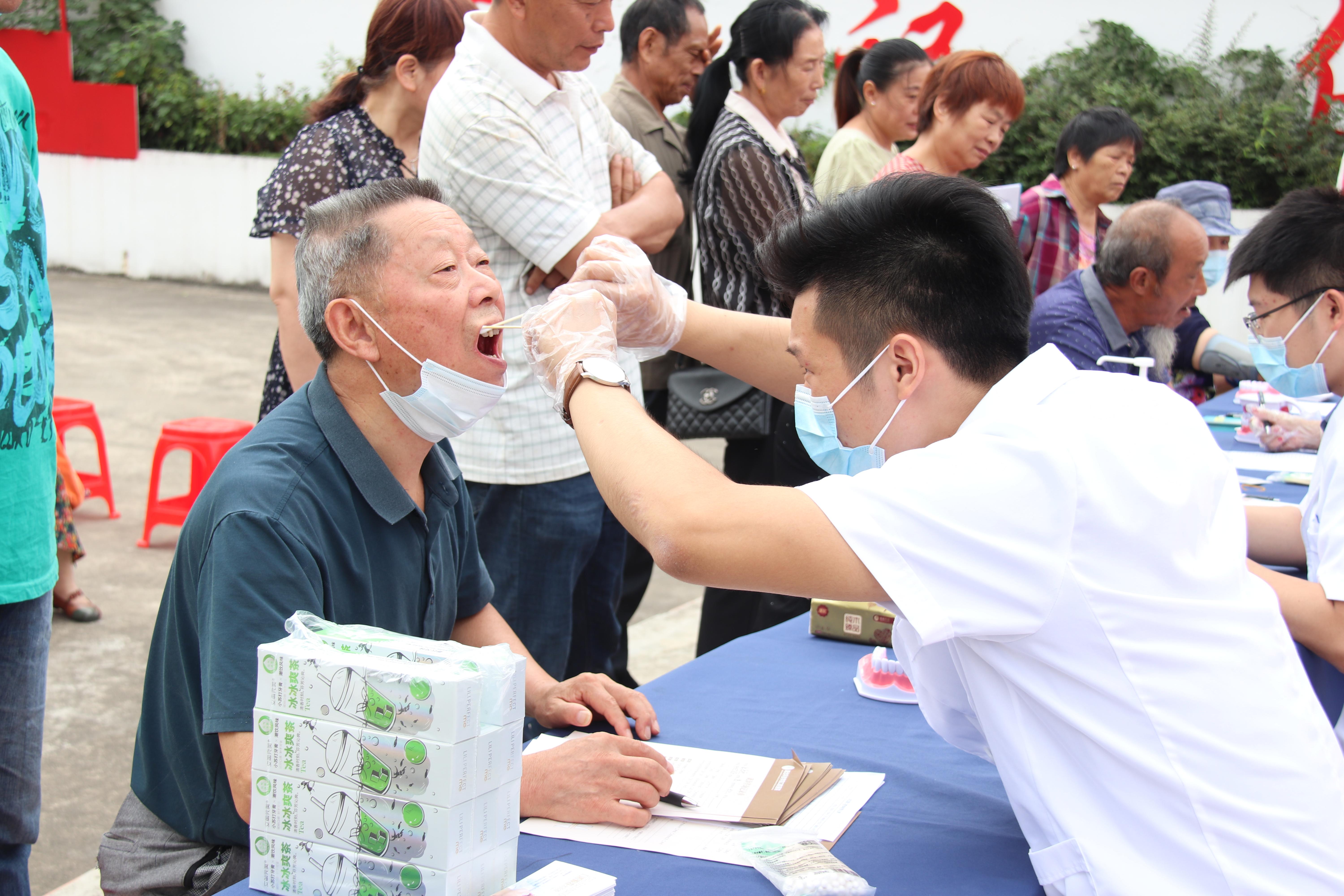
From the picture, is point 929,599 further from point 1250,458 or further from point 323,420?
point 1250,458

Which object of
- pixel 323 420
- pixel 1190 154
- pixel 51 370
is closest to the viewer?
pixel 323 420

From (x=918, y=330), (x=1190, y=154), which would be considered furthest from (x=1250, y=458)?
(x=1190, y=154)

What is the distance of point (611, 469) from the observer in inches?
54.4

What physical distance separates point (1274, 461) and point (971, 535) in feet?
9.68

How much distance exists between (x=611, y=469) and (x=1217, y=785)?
2.57 ft

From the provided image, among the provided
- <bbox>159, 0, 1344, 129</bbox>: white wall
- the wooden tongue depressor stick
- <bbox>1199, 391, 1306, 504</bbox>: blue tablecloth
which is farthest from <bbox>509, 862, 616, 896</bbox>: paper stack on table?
<bbox>159, 0, 1344, 129</bbox>: white wall

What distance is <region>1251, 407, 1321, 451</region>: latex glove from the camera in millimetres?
3834

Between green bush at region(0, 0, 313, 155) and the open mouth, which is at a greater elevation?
green bush at region(0, 0, 313, 155)

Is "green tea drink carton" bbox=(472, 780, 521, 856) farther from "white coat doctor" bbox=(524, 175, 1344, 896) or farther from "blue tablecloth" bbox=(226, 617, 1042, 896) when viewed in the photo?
"white coat doctor" bbox=(524, 175, 1344, 896)

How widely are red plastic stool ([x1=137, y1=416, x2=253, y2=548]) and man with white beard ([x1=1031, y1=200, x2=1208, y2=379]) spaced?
3.30m

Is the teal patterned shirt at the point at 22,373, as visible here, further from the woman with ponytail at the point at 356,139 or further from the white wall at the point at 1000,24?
the white wall at the point at 1000,24

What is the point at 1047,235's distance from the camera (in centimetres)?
463

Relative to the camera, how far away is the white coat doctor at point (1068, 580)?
4.04ft

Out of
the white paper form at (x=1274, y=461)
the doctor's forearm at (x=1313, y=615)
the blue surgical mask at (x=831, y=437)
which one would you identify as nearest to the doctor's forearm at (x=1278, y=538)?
the doctor's forearm at (x=1313, y=615)
